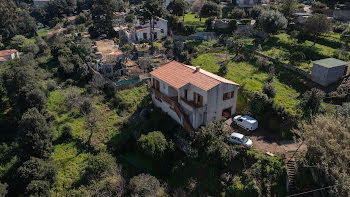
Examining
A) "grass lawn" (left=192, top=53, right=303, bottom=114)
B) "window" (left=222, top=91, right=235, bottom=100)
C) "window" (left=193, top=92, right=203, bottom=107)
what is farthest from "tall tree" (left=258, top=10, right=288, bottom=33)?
"window" (left=193, top=92, right=203, bottom=107)

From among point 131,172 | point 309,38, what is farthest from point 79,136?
point 309,38

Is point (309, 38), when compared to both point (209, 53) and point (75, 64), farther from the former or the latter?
point (75, 64)

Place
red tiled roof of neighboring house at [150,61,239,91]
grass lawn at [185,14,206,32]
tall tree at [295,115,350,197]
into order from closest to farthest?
tall tree at [295,115,350,197]
red tiled roof of neighboring house at [150,61,239,91]
grass lawn at [185,14,206,32]

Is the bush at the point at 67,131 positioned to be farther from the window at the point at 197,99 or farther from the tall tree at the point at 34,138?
the window at the point at 197,99

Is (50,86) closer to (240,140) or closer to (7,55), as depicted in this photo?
(7,55)

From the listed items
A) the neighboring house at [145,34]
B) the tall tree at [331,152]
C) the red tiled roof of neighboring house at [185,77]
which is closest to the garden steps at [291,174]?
the tall tree at [331,152]

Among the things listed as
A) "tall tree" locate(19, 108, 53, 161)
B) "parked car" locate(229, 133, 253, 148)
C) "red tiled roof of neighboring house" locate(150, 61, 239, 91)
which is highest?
"red tiled roof of neighboring house" locate(150, 61, 239, 91)

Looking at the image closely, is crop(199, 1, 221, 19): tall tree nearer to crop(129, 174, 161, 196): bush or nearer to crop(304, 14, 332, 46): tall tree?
crop(304, 14, 332, 46): tall tree
